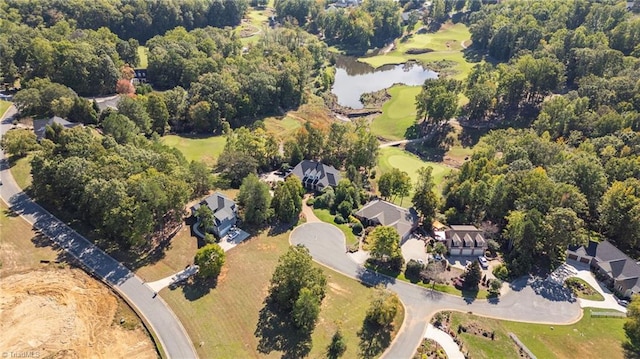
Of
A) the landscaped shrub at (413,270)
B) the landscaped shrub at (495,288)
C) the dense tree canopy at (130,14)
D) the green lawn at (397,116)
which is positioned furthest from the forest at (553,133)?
the dense tree canopy at (130,14)

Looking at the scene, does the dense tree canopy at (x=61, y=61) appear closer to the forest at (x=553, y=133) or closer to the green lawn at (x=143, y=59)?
the green lawn at (x=143, y=59)

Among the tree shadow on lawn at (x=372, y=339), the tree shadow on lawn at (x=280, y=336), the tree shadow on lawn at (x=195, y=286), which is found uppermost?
the tree shadow on lawn at (x=195, y=286)

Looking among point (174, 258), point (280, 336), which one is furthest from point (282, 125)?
point (280, 336)

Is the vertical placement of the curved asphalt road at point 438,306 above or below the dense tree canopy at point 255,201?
below

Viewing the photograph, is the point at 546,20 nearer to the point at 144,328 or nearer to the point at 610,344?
the point at 610,344

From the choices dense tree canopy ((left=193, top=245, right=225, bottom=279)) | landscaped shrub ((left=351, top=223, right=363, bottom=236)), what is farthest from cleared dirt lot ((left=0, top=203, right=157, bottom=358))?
landscaped shrub ((left=351, top=223, right=363, bottom=236))

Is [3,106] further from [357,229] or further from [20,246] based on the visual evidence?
[357,229]
